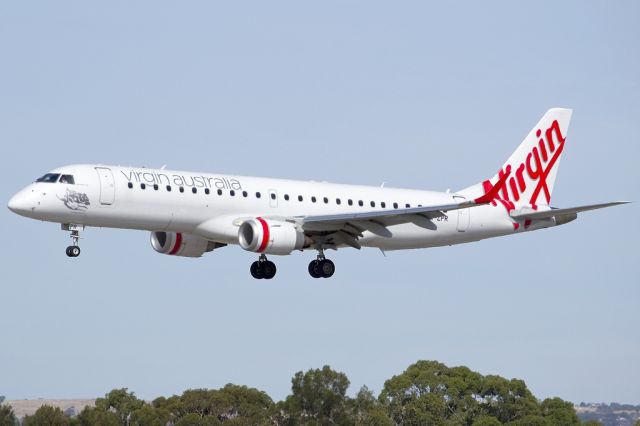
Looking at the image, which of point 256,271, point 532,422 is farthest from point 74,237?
point 532,422

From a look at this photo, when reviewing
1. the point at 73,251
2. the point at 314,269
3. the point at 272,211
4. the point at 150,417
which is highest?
the point at 150,417

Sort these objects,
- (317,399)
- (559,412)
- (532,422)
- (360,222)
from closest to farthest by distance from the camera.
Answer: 1. (360,222)
2. (317,399)
3. (532,422)
4. (559,412)

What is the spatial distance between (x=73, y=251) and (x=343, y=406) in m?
47.5

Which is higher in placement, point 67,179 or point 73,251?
point 67,179

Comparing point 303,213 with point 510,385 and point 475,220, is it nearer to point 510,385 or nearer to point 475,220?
point 475,220

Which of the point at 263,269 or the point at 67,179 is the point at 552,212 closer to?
the point at 263,269


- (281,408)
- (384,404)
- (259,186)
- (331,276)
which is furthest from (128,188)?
(384,404)

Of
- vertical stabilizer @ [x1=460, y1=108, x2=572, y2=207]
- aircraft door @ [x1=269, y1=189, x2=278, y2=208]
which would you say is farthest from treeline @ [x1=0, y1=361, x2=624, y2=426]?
aircraft door @ [x1=269, y1=189, x2=278, y2=208]

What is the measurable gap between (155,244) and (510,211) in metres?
16.9

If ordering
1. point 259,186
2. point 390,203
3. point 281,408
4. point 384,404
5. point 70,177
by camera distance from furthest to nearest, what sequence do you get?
point 384,404 < point 281,408 < point 390,203 < point 259,186 < point 70,177

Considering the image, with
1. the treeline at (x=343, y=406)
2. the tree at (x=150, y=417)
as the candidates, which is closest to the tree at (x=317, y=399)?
the treeline at (x=343, y=406)

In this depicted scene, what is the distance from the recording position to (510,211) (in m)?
67.8

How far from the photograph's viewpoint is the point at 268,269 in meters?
63.2

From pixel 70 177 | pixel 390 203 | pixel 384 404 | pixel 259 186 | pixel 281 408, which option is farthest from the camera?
pixel 384 404
